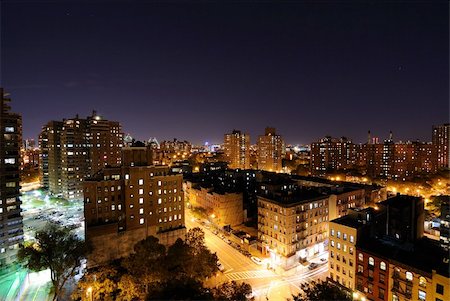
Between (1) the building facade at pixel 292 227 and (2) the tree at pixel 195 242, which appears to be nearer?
(2) the tree at pixel 195 242

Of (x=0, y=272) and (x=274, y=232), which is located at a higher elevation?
(x=274, y=232)

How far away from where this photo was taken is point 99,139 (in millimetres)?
102438

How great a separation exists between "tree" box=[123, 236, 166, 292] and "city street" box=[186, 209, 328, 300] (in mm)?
12155

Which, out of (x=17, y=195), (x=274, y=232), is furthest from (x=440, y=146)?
(x=17, y=195)

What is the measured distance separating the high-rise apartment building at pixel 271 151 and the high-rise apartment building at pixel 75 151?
84.1m

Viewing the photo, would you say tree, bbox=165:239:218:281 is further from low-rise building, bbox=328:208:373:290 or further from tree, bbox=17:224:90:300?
low-rise building, bbox=328:208:373:290

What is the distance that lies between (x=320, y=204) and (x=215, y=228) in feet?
90.9

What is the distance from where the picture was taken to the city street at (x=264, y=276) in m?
40.6

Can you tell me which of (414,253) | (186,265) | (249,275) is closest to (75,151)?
(186,265)

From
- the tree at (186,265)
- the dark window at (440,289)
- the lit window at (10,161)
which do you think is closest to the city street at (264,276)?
the tree at (186,265)

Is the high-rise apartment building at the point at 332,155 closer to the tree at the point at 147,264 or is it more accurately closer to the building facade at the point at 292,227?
the building facade at the point at 292,227

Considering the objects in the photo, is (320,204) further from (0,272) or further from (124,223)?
(0,272)

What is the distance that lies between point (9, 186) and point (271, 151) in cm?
12468

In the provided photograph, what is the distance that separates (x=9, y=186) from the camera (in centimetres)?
5009
